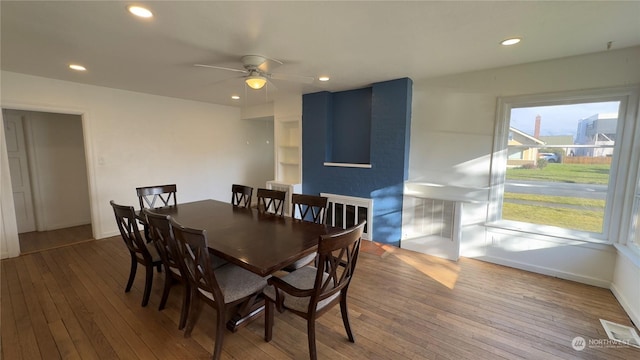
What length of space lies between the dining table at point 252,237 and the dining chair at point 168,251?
259 millimetres

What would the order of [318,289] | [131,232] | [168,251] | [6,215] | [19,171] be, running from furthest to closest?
[19,171] < [6,215] < [131,232] < [168,251] < [318,289]

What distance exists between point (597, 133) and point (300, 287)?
11.0 feet

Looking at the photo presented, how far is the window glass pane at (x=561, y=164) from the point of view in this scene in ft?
8.69

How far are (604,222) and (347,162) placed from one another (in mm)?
3063

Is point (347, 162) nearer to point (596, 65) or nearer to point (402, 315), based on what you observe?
point (402, 315)

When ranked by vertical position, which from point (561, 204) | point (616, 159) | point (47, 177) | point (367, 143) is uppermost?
point (367, 143)

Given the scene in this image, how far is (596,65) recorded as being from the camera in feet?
8.42

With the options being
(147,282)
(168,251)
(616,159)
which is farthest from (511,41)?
(147,282)

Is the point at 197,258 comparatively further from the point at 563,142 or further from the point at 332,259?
the point at 563,142

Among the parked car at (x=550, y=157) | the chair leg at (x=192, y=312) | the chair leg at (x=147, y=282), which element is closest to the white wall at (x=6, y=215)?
the chair leg at (x=147, y=282)

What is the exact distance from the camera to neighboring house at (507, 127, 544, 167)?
297 centimetres

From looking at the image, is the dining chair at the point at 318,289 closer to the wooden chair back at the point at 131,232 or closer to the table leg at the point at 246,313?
the table leg at the point at 246,313

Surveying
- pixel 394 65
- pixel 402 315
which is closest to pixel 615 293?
pixel 402 315

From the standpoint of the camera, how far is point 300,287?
1.79 meters
